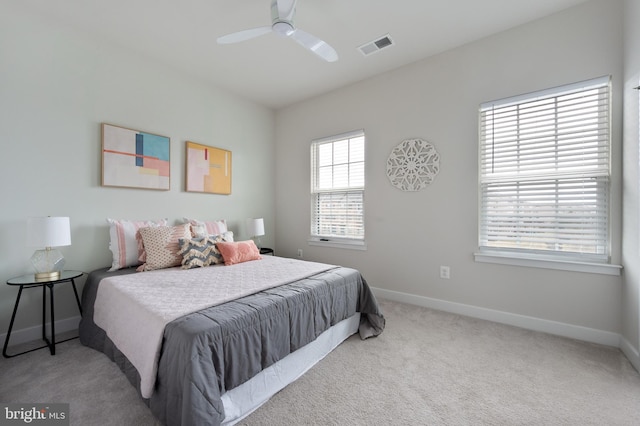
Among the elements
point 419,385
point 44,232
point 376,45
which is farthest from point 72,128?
point 419,385

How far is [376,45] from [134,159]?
111 inches

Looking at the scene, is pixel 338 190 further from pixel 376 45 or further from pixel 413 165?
pixel 376 45

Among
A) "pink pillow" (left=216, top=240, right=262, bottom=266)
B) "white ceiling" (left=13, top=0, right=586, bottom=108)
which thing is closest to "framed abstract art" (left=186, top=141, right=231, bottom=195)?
"white ceiling" (left=13, top=0, right=586, bottom=108)

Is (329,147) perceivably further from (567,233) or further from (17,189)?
(17,189)

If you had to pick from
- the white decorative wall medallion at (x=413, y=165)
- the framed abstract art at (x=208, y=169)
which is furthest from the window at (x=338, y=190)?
the framed abstract art at (x=208, y=169)

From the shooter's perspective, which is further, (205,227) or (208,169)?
(208,169)

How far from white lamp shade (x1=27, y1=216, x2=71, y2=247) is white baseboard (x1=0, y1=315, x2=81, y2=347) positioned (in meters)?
0.88

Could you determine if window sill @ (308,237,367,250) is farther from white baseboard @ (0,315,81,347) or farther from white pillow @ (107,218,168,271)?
white baseboard @ (0,315,81,347)

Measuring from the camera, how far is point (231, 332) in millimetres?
1422

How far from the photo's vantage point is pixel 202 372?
4.05ft

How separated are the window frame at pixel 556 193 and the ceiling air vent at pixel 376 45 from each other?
117 cm

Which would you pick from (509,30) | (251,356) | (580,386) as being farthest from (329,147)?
(580,386)

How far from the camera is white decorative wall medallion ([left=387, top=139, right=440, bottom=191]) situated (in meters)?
3.03

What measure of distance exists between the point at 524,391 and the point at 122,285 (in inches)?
110
